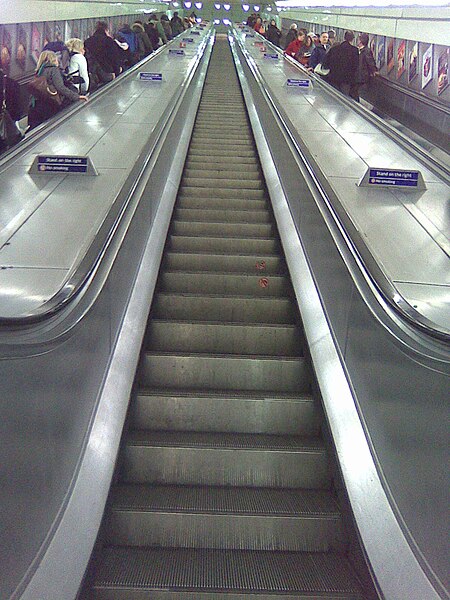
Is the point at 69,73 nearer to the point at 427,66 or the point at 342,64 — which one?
the point at 342,64

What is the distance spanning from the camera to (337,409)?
3072 mm

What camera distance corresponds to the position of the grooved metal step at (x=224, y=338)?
392cm

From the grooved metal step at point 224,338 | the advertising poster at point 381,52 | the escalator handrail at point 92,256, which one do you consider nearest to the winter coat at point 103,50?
the escalator handrail at point 92,256

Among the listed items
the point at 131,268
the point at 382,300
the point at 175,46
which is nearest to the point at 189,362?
the point at 131,268

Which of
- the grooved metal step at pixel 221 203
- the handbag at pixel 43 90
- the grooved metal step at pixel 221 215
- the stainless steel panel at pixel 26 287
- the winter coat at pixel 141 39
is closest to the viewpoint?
the stainless steel panel at pixel 26 287

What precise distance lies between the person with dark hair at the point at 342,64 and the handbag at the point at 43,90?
17.9ft

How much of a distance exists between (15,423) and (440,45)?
1015cm

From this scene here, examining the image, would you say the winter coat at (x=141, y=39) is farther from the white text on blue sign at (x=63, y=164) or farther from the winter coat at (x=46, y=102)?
the white text on blue sign at (x=63, y=164)

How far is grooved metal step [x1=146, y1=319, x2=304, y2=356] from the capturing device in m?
3.92

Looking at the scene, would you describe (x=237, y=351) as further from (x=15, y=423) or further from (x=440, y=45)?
(x=440, y=45)

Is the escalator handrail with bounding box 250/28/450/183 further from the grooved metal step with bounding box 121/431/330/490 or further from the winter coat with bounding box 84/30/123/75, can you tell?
the winter coat with bounding box 84/30/123/75

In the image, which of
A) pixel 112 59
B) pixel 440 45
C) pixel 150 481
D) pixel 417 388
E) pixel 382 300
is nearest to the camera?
pixel 417 388

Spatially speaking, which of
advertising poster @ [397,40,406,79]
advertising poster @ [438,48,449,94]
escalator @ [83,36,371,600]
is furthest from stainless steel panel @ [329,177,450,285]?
advertising poster @ [397,40,406,79]

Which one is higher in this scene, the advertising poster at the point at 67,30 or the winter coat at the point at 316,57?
the advertising poster at the point at 67,30
